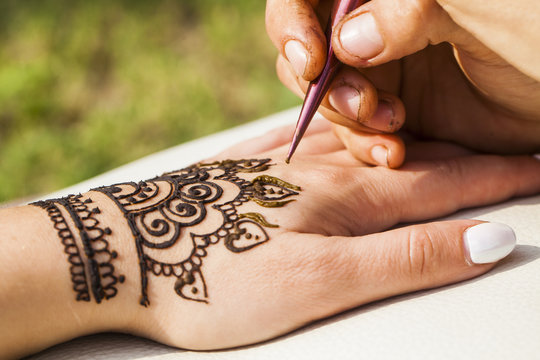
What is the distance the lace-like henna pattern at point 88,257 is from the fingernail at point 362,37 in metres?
0.66

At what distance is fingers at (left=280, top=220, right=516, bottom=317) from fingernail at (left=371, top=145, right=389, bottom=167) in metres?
0.38

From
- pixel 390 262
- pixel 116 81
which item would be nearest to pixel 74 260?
pixel 390 262

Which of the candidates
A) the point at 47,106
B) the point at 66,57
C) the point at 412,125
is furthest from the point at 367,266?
the point at 66,57

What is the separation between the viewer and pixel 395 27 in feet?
3.89

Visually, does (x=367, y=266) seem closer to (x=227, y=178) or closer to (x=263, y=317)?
(x=263, y=317)

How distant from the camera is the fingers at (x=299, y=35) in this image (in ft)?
4.24

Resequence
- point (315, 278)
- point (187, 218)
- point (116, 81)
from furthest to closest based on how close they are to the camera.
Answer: point (116, 81) → point (187, 218) → point (315, 278)

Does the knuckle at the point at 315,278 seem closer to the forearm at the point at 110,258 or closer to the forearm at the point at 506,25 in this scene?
the forearm at the point at 110,258

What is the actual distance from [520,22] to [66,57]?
11.0 feet

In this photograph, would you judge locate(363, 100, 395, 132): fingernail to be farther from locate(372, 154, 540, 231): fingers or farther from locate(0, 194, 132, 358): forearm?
locate(0, 194, 132, 358): forearm

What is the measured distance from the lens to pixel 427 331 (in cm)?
96

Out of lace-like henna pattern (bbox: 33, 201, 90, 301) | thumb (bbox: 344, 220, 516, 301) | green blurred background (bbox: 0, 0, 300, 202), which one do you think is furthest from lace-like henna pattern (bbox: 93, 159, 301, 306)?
green blurred background (bbox: 0, 0, 300, 202)

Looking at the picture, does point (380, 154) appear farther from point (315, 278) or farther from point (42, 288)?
point (42, 288)

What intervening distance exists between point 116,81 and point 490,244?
311 centimetres
